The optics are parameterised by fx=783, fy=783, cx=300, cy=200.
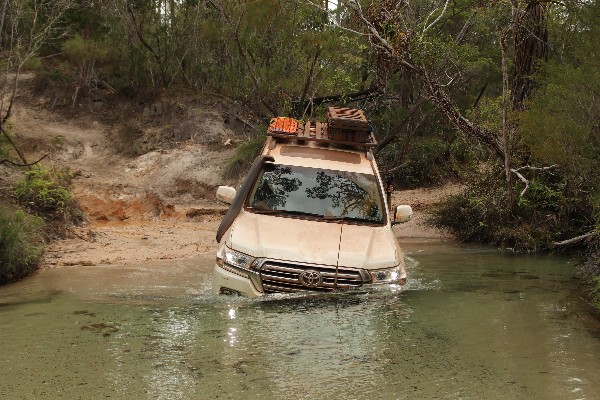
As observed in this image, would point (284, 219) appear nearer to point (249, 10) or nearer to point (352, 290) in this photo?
point (352, 290)

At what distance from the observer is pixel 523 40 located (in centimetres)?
1460

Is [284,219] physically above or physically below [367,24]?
below

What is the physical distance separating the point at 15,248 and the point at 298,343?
208 inches

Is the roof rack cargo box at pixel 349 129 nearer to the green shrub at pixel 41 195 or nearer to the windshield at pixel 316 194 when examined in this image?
the windshield at pixel 316 194

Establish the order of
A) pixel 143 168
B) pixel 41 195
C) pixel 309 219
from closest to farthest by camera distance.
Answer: pixel 309 219
pixel 41 195
pixel 143 168

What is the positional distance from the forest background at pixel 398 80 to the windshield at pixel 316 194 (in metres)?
2.73

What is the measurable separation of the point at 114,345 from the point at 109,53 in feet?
56.8

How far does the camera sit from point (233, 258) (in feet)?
26.1

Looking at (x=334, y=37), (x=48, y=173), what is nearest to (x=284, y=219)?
(x=48, y=173)

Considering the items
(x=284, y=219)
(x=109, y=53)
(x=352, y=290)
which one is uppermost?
(x=109, y=53)

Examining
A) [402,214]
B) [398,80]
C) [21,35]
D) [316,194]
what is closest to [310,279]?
[316,194]

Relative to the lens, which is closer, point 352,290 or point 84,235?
point 352,290

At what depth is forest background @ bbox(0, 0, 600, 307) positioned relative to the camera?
12.7 metres

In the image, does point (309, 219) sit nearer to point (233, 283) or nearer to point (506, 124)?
point (233, 283)
